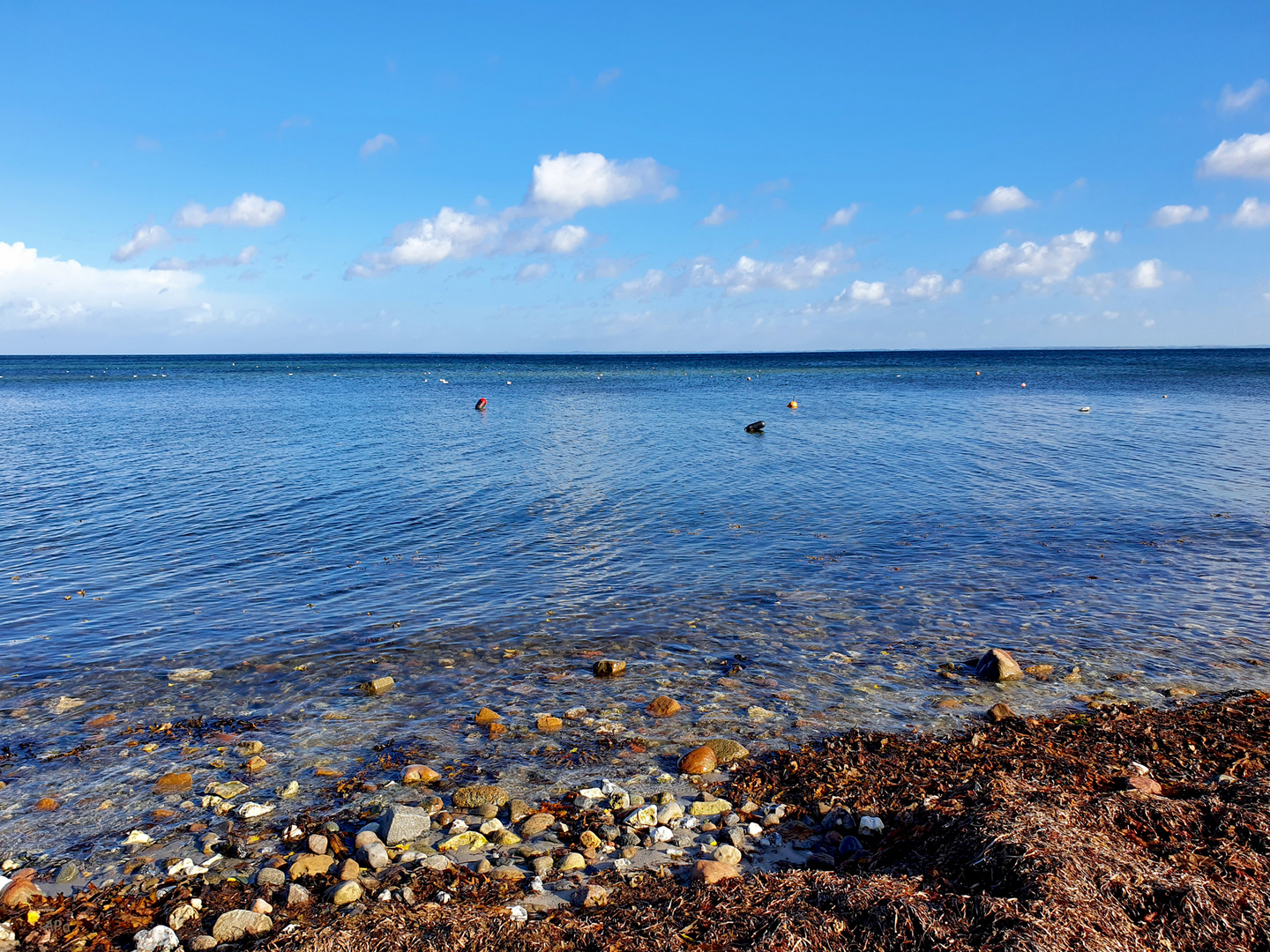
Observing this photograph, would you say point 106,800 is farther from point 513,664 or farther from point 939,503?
point 939,503

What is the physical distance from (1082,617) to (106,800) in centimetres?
1576

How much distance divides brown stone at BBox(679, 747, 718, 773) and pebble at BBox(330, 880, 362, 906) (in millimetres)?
3874

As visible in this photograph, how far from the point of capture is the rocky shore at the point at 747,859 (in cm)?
592

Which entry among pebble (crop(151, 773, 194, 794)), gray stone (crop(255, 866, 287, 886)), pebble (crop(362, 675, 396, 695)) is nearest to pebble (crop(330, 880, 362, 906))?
gray stone (crop(255, 866, 287, 886))

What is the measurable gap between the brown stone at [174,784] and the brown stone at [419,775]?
247 cm

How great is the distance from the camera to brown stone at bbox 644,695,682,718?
10.8m

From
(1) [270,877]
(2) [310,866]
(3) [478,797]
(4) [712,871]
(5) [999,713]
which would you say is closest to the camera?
(4) [712,871]

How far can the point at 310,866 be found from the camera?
23.4 ft

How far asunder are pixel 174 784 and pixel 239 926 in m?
3.49

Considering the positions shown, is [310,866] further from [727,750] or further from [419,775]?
[727,750]

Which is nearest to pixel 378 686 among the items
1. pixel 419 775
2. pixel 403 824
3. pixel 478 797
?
pixel 419 775

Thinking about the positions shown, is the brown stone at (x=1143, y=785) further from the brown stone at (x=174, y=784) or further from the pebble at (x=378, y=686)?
the brown stone at (x=174, y=784)

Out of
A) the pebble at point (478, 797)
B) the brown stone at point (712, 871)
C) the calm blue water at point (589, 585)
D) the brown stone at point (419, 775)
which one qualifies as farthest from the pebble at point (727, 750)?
the brown stone at point (419, 775)

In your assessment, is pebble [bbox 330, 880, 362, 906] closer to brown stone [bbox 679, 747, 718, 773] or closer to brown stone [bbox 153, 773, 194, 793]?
brown stone [bbox 153, 773, 194, 793]
